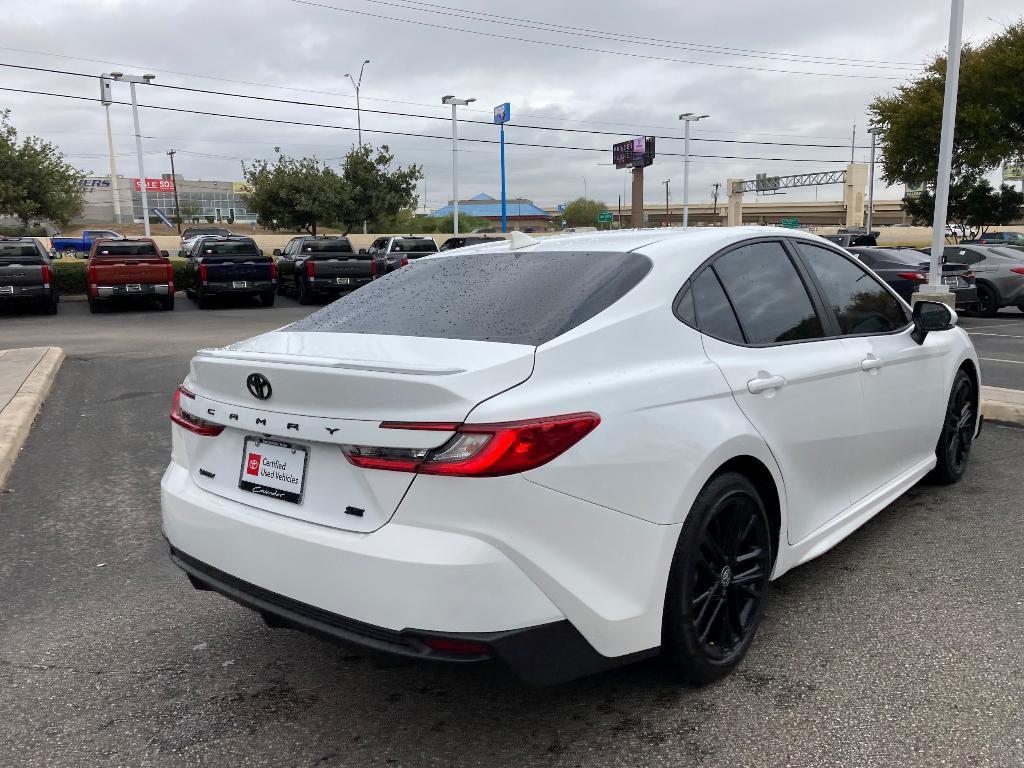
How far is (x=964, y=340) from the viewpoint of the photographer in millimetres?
5016

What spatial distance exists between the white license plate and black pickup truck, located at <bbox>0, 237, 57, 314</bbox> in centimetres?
1868

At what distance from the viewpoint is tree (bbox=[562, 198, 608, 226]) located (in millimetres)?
125875

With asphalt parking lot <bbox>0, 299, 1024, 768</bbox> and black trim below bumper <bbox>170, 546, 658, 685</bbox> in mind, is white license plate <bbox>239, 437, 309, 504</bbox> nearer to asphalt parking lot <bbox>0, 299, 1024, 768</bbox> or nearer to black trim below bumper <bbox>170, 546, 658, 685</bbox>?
black trim below bumper <bbox>170, 546, 658, 685</bbox>

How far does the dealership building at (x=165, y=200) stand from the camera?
103000 millimetres

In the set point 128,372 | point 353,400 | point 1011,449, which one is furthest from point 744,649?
point 128,372

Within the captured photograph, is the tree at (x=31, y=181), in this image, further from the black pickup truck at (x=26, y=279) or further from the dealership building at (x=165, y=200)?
the dealership building at (x=165, y=200)

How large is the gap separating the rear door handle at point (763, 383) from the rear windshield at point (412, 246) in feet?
70.6

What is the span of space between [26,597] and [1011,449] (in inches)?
A: 238

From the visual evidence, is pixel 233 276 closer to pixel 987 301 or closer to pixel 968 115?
pixel 987 301

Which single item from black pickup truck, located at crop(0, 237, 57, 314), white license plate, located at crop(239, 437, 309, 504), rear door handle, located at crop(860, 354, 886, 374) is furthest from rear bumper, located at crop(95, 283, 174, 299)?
rear door handle, located at crop(860, 354, 886, 374)

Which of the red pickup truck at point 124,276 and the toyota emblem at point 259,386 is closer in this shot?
the toyota emblem at point 259,386

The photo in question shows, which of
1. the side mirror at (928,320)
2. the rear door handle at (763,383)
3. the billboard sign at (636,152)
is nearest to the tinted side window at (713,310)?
the rear door handle at (763,383)

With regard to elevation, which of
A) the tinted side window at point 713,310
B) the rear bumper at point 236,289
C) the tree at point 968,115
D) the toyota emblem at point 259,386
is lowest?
the rear bumper at point 236,289

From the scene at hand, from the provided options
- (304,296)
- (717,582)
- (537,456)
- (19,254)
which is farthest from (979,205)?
(537,456)
